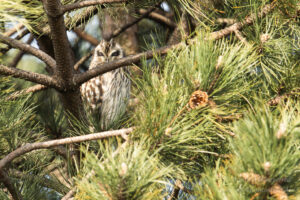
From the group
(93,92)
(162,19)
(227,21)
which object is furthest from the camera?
(162,19)

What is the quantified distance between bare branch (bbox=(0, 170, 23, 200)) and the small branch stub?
724 millimetres

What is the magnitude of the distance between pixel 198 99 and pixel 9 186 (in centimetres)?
79

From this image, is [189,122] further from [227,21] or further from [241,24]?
[227,21]

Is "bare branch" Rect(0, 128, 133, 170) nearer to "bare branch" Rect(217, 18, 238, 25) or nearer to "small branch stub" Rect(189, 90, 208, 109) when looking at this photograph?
"small branch stub" Rect(189, 90, 208, 109)

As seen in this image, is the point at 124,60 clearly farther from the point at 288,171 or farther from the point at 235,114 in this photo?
the point at 288,171

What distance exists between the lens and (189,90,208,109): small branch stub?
1298 mm

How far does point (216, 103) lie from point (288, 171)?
1.29 ft

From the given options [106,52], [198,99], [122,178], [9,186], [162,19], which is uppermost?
[162,19]

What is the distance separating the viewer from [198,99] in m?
1.31

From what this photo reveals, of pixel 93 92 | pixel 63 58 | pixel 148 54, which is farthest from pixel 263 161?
pixel 93 92

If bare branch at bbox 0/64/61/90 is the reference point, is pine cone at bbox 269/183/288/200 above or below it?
below

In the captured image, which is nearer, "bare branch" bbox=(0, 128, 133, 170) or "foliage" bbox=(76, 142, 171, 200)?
"foliage" bbox=(76, 142, 171, 200)

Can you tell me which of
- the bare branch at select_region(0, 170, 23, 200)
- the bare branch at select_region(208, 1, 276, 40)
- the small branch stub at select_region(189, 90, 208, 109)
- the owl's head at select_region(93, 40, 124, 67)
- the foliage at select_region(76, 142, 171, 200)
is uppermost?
the bare branch at select_region(208, 1, 276, 40)

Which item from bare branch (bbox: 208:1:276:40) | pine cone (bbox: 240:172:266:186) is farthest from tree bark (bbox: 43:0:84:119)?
pine cone (bbox: 240:172:266:186)
